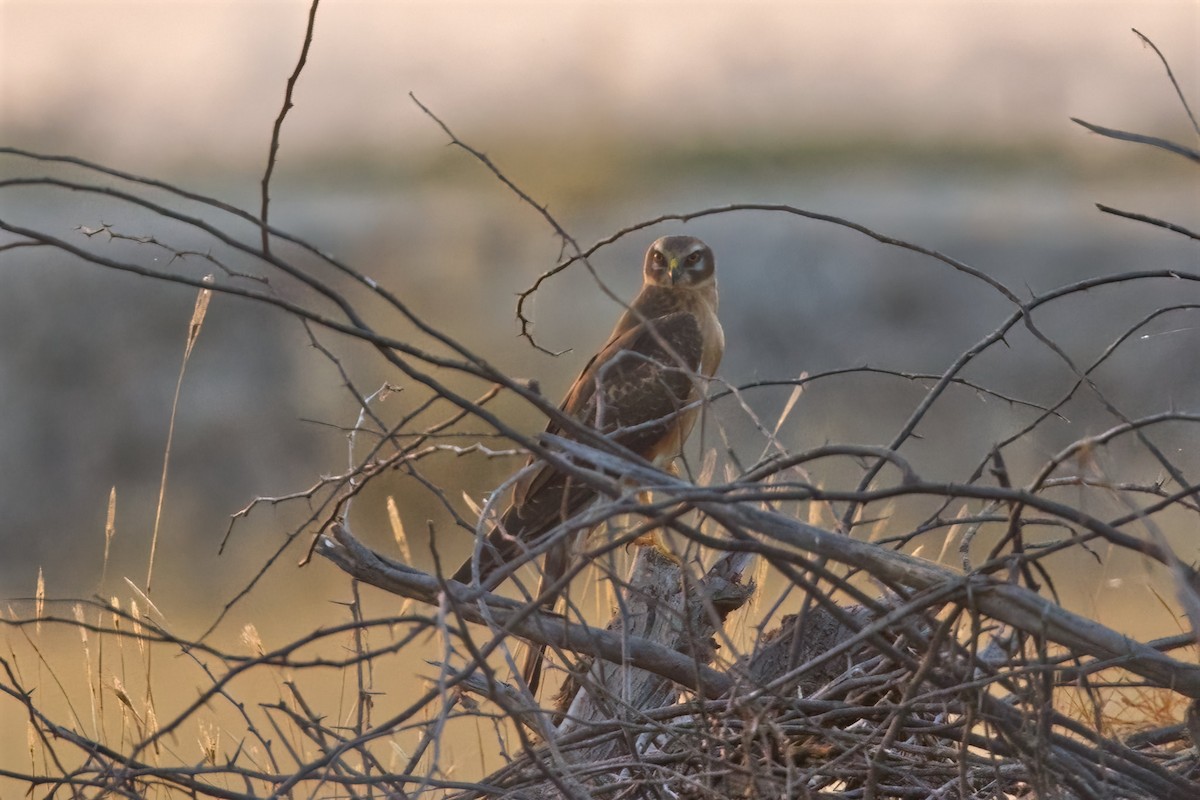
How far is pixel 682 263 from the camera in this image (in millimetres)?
4605

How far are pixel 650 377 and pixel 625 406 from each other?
150 millimetres

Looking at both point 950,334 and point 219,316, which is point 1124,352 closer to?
point 950,334

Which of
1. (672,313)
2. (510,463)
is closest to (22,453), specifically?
(510,463)

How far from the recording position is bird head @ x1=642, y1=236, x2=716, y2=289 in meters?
4.59

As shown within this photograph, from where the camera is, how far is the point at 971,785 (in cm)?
221

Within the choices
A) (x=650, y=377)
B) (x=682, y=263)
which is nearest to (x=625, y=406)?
(x=650, y=377)

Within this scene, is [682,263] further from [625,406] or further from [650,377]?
[625,406]

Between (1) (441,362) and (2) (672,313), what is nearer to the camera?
(1) (441,362)

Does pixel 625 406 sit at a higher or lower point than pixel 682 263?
lower

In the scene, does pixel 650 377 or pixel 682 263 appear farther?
pixel 682 263

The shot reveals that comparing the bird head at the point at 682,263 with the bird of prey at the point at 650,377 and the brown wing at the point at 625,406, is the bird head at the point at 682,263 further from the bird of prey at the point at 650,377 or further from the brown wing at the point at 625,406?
the brown wing at the point at 625,406

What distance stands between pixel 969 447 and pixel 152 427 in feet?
24.0

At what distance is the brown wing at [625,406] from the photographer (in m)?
3.85

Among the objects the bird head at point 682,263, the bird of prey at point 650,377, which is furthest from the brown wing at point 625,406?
the bird head at point 682,263
